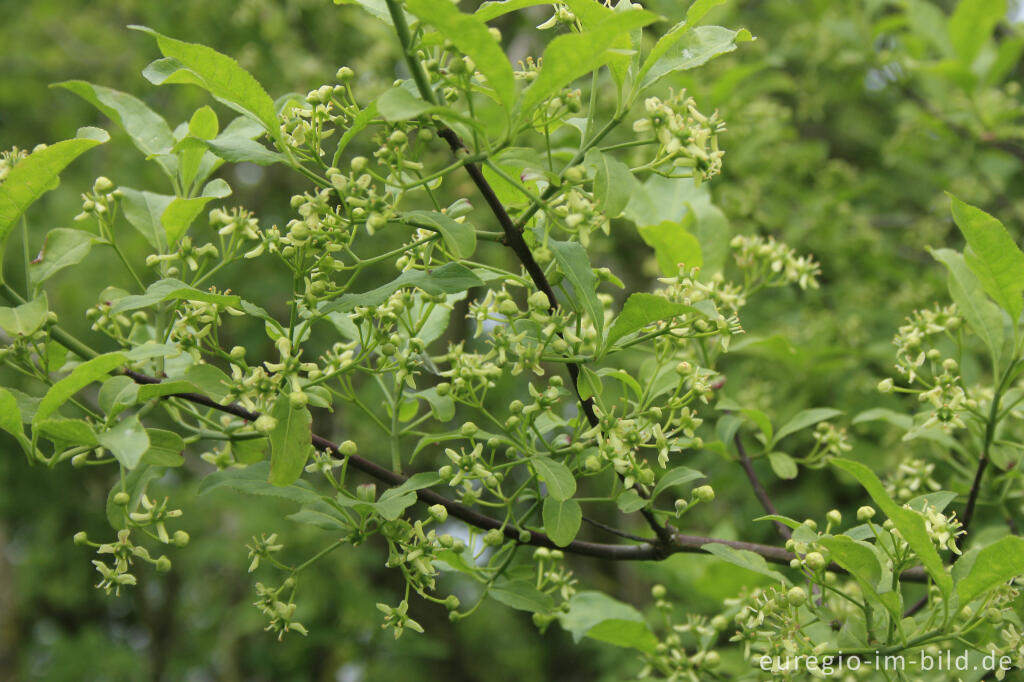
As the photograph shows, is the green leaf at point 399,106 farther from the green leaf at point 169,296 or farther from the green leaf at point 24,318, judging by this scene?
→ the green leaf at point 24,318

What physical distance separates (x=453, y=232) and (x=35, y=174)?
26.0 inches

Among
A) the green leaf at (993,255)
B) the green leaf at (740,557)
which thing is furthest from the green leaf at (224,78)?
the green leaf at (993,255)

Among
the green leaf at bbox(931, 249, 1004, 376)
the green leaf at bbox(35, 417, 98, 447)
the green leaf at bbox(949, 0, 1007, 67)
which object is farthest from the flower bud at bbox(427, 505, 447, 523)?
the green leaf at bbox(949, 0, 1007, 67)

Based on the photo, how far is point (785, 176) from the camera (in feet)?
13.9

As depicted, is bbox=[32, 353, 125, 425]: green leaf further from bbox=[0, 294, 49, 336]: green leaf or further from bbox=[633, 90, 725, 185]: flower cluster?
bbox=[633, 90, 725, 185]: flower cluster

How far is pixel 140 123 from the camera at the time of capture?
165 centimetres

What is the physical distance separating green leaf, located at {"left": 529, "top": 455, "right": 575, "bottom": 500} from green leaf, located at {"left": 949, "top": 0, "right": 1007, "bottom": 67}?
8.53ft

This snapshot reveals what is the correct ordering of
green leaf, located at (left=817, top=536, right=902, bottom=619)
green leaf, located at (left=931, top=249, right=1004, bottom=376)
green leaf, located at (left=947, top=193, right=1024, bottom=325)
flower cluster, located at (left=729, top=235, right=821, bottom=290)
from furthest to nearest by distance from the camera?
flower cluster, located at (left=729, top=235, right=821, bottom=290) → green leaf, located at (left=931, top=249, right=1004, bottom=376) → green leaf, located at (left=947, top=193, right=1024, bottom=325) → green leaf, located at (left=817, top=536, right=902, bottom=619)

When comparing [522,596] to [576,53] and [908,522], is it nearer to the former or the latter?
[908,522]

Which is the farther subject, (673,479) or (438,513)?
(673,479)

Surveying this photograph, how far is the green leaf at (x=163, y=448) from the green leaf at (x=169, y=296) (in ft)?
0.64

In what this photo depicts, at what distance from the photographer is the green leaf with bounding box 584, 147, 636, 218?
4.02 ft

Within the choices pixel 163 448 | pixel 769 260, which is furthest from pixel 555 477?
pixel 769 260

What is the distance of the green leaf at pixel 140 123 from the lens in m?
1.61
